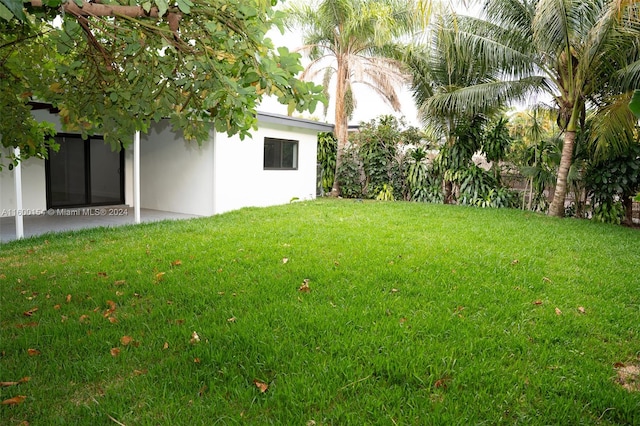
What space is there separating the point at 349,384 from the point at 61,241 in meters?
6.28

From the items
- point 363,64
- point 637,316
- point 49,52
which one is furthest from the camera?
point 363,64

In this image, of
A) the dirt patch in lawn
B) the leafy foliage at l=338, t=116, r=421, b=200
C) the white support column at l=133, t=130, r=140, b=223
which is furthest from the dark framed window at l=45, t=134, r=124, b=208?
the dirt patch in lawn

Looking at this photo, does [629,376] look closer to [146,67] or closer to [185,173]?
[146,67]

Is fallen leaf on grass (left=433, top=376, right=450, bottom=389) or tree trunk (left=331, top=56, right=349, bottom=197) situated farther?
tree trunk (left=331, top=56, right=349, bottom=197)

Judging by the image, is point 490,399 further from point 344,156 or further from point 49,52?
point 344,156

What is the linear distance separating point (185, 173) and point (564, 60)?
9.57 m

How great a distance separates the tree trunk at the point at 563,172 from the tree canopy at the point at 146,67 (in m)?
9.59

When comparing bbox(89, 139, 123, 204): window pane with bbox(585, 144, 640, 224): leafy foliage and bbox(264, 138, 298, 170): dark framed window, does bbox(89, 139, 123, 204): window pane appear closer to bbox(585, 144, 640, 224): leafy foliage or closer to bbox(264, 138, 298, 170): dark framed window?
bbox(264, 138, 298, 170): dark framed window

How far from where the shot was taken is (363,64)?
14.5m

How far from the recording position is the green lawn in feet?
8.68

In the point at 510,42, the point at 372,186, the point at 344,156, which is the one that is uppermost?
the point at 510,42

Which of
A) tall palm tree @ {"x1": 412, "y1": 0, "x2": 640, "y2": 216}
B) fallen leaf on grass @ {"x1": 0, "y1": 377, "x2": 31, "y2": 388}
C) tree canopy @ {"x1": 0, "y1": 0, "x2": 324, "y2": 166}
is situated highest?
tall palm tree @ {"x1": 412, "y1": 0, "x2": 640, "y2": 216}

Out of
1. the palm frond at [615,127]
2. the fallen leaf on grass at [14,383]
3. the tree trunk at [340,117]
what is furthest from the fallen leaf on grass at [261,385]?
the tree trunk at [340,117]

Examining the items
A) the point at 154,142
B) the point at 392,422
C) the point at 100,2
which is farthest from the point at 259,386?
the point at 154,142
